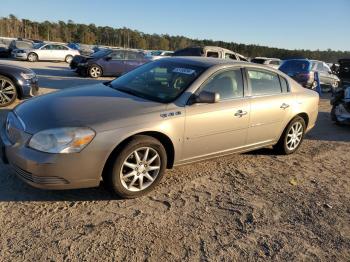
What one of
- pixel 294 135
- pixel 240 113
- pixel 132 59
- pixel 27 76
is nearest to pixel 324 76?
pixel 132 59

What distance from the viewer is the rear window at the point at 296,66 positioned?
15.5 m

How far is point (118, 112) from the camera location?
394cm

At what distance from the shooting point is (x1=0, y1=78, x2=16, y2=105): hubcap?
26.1 ft

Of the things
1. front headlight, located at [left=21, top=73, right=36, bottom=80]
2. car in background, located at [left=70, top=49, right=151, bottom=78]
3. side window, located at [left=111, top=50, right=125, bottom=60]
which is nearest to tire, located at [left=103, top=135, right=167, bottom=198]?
front headlight, located at [left=21, top=73, right=36, bottom=80]

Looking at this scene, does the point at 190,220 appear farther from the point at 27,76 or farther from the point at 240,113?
the point at 27,76

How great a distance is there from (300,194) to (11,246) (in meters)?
3.35

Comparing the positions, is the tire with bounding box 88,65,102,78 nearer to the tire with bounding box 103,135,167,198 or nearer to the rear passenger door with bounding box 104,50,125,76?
the rear passenger door with bounding box 104,50,125,76

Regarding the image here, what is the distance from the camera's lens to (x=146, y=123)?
12.9ft

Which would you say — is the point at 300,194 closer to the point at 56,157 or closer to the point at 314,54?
the point at 56,157

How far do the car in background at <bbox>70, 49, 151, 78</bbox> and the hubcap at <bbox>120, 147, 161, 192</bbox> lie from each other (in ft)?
45.6

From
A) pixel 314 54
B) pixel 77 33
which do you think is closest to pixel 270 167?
pixel 314 54

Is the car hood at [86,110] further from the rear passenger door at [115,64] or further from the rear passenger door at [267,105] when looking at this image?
the rear passenger door at [115,64]

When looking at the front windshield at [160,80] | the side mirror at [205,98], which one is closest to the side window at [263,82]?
the front windshield at [160,80]

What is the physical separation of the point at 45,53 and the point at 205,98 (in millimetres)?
A: 25037
